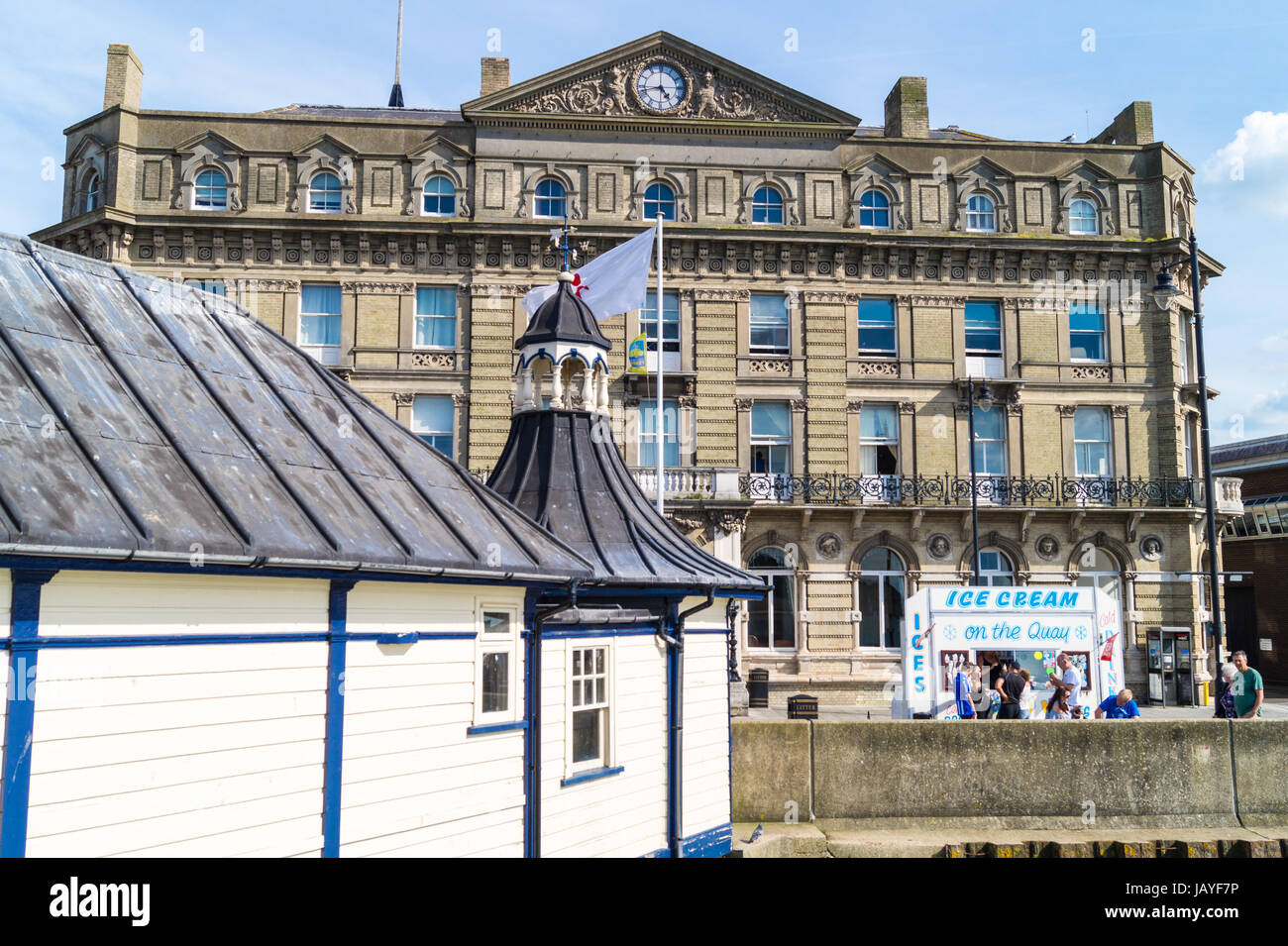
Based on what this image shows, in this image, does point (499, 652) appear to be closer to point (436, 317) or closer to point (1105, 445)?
point (436, 317)

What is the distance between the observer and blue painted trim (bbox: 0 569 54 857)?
654cm

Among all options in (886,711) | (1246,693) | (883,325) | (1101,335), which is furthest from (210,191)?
(1246,693)

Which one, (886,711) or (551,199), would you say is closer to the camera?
(886,711)

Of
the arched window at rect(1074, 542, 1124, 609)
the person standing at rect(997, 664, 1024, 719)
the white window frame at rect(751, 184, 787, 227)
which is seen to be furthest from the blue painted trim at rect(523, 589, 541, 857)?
the arched window at rect(1074, 542, 1124, 609)

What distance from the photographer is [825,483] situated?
32.9 metres

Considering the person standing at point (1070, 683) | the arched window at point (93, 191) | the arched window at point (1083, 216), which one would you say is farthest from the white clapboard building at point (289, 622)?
the arched window at point (1083, 216)

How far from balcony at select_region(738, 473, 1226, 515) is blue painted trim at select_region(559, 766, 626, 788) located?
20.9 meters

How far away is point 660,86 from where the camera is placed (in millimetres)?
33812

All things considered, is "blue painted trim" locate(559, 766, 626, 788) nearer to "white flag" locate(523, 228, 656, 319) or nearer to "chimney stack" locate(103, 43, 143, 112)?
"white flag" locate(523, 228, 656, 319)

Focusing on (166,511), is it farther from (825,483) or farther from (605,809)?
(825,483)

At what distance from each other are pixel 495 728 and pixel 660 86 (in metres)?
28.2
